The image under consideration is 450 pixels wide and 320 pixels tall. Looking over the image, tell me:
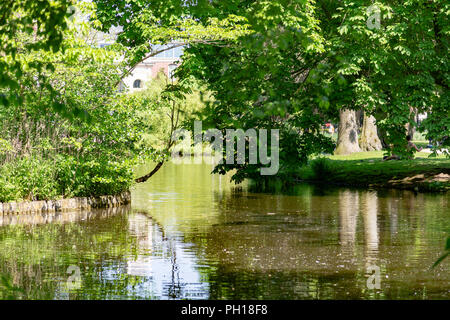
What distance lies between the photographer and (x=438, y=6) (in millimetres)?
24734

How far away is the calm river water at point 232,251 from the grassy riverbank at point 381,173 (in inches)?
207

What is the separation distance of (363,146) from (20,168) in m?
29.0

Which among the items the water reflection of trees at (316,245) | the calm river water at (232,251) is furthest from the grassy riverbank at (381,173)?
the calm river water at (232,251)

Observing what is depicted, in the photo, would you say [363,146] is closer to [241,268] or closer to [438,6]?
[438,6]

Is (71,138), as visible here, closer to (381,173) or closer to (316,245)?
(316,245)

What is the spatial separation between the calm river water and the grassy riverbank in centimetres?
526

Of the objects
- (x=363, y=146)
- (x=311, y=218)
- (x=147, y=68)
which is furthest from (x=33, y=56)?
(x=147, y=68)

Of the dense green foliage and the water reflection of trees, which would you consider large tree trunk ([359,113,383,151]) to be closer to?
the water reflection of trees

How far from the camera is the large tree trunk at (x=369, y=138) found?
148ft

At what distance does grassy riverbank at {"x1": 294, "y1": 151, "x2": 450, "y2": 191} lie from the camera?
98.4 feet

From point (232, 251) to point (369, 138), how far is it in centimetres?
3281

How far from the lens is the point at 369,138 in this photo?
45531 millimetres

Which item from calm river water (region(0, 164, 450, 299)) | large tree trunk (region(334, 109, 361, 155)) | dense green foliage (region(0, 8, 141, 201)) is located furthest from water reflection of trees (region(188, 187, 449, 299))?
large tree trunk (region(334, 109, 361, 155))

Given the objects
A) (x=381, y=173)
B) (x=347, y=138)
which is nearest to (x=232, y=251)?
(x=381, y=173)
